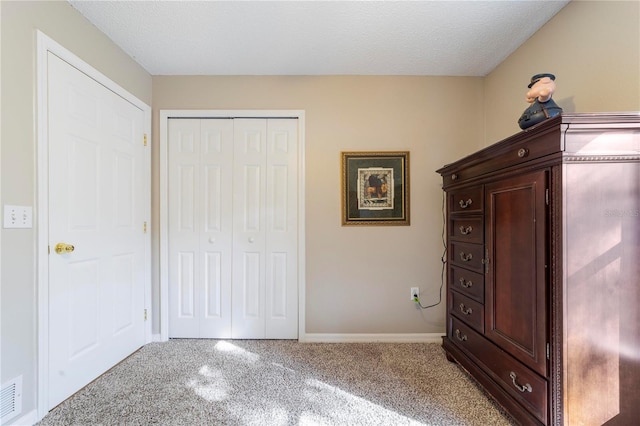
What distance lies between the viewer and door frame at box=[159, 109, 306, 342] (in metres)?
2.32

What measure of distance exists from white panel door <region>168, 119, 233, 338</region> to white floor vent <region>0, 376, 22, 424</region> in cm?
105

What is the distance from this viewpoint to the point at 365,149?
235 cm

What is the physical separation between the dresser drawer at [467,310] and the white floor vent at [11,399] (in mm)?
2489

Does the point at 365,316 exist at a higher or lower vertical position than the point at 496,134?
lower

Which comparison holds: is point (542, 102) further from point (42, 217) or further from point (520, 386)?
point (42, 217)

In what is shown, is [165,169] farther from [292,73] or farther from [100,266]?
[292,73]

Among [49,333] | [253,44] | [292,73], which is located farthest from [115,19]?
[49,333]

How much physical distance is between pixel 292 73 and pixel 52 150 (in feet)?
5.75

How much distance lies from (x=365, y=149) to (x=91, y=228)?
2.13m

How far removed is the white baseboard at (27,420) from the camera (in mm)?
1300

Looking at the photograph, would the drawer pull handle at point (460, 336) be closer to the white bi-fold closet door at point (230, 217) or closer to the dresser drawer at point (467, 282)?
the dresser drawer at point (467, 282)

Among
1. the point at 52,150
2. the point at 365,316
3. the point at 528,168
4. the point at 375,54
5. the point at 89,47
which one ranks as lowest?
the point at 365,316

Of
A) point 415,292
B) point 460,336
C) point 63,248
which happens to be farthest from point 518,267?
point 63,248

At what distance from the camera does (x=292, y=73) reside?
90.7 inches
